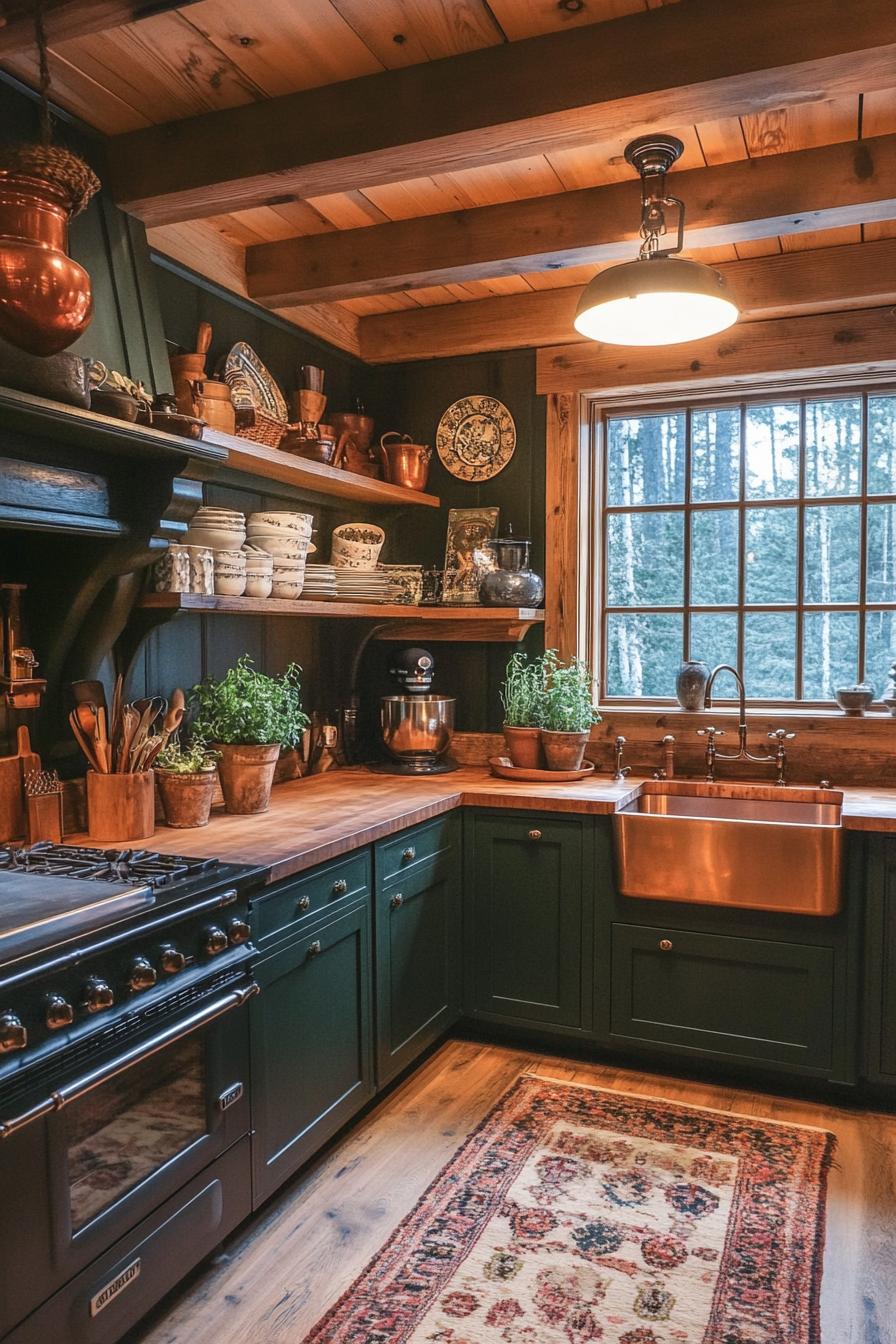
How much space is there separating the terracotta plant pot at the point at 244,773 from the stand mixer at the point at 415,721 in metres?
0.82

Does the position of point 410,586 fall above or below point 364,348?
below

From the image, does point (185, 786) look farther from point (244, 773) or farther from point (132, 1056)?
point (132, 1056)

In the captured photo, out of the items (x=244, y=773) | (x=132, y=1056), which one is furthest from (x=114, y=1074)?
(x=244, y=773)

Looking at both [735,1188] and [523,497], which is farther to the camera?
[523,497]

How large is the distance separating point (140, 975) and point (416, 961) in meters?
1.30

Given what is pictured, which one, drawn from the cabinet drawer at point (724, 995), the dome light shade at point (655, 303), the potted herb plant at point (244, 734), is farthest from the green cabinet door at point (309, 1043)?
the dome light shade at point (655, 303)

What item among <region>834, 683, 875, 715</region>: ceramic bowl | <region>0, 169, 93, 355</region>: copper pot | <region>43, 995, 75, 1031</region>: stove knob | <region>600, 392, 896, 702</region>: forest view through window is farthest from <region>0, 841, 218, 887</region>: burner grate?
<region>834, 683, 875, 715</region>: ceramic bowl

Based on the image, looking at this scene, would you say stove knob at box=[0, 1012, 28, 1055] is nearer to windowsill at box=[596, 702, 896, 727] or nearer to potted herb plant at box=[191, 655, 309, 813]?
potted herb plant at box=[191, 655, 309, 813]

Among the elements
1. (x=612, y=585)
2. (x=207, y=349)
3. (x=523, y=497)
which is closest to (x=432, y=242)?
(x=207, y=349)

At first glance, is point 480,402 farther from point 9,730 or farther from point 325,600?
point 9,730

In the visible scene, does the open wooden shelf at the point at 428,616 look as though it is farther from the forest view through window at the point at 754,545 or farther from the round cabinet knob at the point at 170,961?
the round cabinet knob at the point at 170,961

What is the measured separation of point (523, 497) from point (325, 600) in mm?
930

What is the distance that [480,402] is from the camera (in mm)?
3783

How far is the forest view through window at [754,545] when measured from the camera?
3414 millimetres
